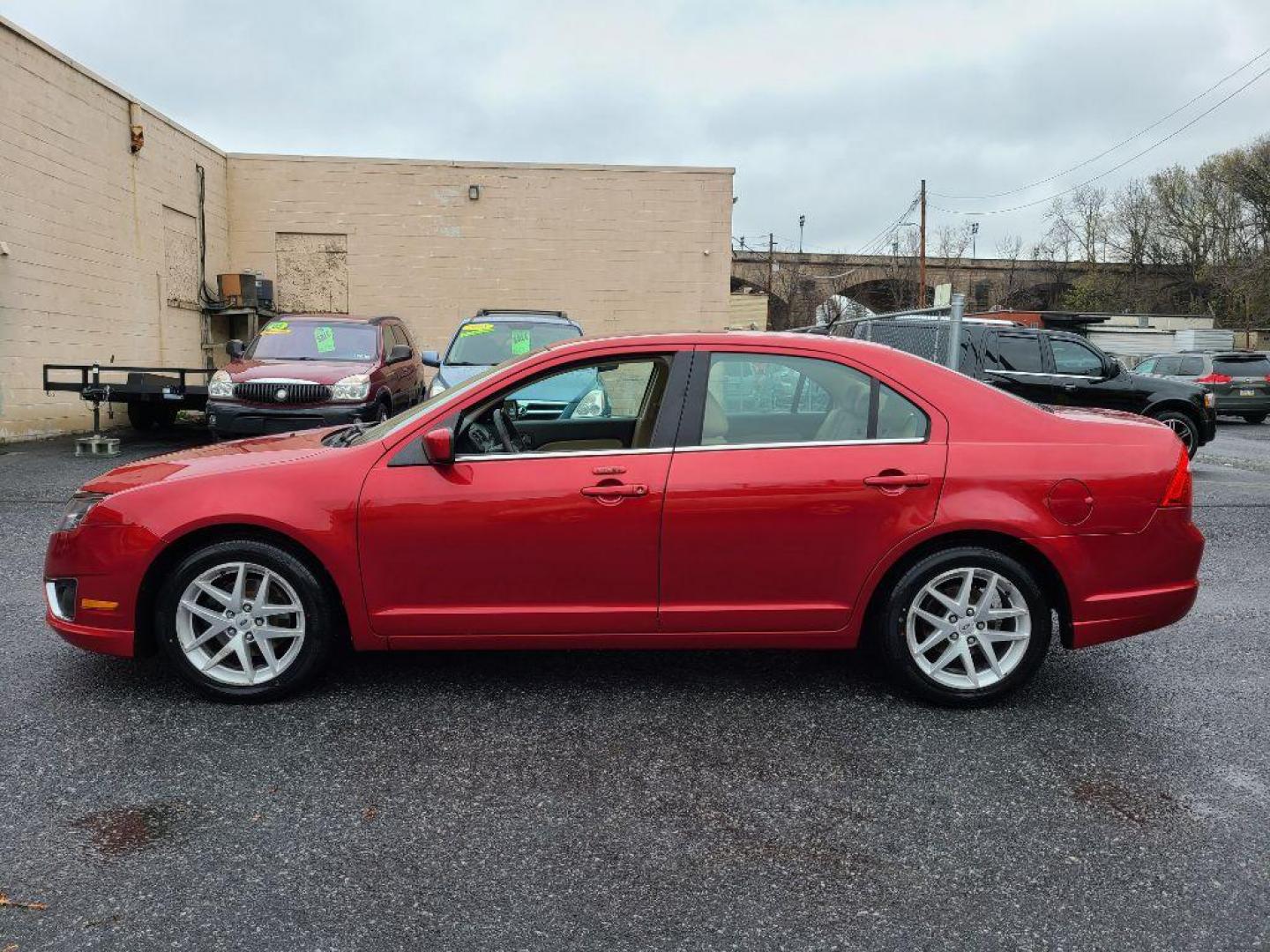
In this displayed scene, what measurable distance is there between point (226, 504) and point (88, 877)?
149 cm

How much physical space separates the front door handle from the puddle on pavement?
1.79 m

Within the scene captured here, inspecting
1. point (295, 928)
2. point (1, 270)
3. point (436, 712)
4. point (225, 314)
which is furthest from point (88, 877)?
point (225, 314)

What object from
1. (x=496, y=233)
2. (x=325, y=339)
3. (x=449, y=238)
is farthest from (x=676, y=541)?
(x=449, y=238)

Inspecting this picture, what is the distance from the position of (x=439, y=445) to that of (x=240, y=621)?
1089 millimetres

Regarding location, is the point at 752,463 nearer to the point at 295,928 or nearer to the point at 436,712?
the point at 436,712

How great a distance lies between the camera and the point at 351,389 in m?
10.2

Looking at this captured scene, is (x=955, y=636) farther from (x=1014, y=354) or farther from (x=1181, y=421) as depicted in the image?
(x=1181, y=421)

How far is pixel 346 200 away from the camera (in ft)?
62.6

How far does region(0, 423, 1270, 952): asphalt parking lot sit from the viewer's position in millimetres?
2443

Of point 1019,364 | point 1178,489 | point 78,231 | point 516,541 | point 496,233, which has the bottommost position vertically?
point 516,541

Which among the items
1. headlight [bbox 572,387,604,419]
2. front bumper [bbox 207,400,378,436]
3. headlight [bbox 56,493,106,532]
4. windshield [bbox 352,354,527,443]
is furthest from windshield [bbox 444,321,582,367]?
headlight [bbox 56,493,106,532]

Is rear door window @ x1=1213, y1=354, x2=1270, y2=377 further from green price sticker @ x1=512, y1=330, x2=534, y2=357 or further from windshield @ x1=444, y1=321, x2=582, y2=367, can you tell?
green price sticker @ x1=512, y1=330, x2=534, y2=357

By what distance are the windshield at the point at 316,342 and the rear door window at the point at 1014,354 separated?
302 inches

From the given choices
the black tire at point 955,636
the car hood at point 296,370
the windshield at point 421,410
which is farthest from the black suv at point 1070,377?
the windshield at point 421,410
